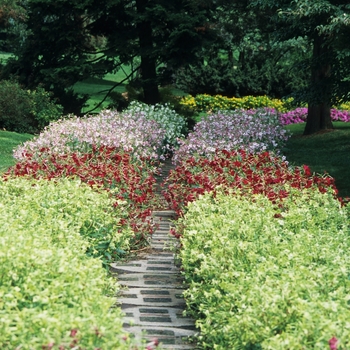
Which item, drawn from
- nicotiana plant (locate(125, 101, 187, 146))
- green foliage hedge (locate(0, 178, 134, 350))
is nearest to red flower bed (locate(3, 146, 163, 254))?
green foliage hedge (locate(0, 178, 134, 350))

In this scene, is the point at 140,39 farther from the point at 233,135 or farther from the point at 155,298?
the point at 155,298

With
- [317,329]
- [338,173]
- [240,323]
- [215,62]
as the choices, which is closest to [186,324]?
[240,323]

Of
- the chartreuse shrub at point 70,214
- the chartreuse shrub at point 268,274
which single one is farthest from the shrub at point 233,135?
the chartreuse shrub at point 268,274

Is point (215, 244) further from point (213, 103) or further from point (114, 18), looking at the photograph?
point (213, 103)

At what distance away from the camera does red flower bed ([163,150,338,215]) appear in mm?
9164

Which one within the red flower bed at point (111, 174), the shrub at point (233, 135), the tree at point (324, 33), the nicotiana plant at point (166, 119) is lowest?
the red flower bed at point (111, 174)

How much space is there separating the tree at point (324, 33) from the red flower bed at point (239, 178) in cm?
314

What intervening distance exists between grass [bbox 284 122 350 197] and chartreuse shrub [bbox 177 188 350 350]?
18.7 ft

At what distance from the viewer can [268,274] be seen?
5172mm

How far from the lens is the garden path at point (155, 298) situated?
575 cm

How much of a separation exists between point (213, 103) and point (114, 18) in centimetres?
782

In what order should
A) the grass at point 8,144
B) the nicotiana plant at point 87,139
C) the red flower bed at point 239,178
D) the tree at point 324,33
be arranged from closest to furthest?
the red flower bed at point 239,178, the nicotiana plant at point 87,139, the tree at point 324,33, the grass at point 8,144

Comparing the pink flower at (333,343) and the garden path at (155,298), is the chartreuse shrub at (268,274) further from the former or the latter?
the garden path at (155,298)

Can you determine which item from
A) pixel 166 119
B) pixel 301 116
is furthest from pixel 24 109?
pixel 301 116
